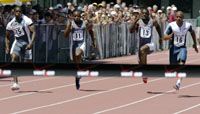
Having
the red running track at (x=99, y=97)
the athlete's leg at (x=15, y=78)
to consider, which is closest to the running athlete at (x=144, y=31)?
the red running track at (x=99, y=97)

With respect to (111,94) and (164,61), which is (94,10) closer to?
(164,61)

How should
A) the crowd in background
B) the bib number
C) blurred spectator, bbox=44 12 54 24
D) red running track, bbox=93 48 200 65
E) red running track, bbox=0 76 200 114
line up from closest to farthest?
red running track, bbox=0 76 200 114 < the bib number < the crowd in background < blurred spectator, bbox=44 12 54 24 < red running track, bbox=93 48 200 65

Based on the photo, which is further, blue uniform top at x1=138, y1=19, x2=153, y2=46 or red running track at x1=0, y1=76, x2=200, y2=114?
blue uniform top at x1=138, y1=19, x2=153, y2=46

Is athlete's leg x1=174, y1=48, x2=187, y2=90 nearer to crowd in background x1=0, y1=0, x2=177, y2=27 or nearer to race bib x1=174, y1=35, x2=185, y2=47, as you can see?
race bib x1=174, y1=35, x2=185, y2=47

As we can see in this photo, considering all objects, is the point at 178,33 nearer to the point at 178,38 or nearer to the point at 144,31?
the point at 178,38

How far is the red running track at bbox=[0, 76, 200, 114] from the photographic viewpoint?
1473 centimetres

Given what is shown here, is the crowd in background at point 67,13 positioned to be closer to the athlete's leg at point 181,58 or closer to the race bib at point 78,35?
the race bib at point 78,35

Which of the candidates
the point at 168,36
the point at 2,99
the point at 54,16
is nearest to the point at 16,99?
the point at 2,99

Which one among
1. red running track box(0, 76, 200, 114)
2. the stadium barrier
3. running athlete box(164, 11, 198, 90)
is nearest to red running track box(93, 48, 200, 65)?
the stadium barrier

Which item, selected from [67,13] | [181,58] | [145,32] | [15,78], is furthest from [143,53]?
[67,13]

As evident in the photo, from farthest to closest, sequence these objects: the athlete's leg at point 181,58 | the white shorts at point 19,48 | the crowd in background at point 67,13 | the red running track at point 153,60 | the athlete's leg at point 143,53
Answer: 1. the red running track at point 153,60
2. the crowd in background at point 67,13
3. the athlete's leg at point 143,53
4. the white shorts at point 19,48
5. the athlete's leg at point 181,58

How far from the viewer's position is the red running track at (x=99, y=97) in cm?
1473

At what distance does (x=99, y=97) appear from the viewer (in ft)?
55.7

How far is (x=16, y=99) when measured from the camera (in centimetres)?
1655
